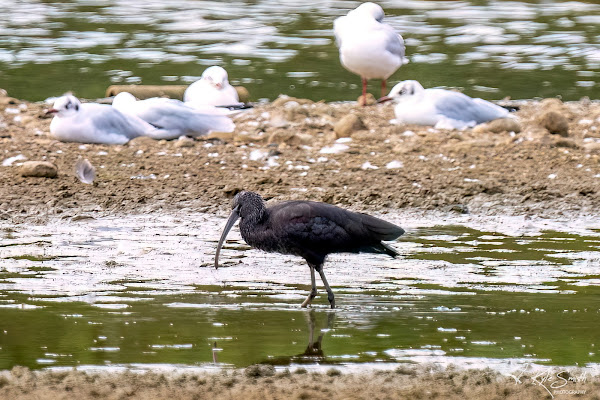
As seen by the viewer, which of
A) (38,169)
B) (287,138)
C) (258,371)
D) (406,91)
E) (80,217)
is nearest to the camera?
(258,371)

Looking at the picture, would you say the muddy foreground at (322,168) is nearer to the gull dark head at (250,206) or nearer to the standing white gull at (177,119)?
the standing white gull at (177,119)

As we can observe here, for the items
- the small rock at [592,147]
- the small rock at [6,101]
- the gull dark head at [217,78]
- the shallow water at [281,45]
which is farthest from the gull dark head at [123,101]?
the small rock at [592,147]

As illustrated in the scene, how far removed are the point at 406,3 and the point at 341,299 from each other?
18.6 meters

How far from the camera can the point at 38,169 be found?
1027cm

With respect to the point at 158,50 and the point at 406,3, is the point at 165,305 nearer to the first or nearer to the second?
the point at 158,50

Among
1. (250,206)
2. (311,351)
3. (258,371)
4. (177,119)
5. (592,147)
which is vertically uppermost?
(250,206)

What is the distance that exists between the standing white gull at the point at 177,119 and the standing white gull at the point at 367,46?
2.63 metres

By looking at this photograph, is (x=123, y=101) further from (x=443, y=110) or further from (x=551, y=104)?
(x=551, y=104)

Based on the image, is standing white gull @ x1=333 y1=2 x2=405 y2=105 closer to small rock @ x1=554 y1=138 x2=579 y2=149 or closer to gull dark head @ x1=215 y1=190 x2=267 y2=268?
small rock @ x1=554 y1=138 x2=579 y2=149

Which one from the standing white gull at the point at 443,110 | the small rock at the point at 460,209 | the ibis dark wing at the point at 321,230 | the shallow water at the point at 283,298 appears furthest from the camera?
the standing white gull at the point at 443,110

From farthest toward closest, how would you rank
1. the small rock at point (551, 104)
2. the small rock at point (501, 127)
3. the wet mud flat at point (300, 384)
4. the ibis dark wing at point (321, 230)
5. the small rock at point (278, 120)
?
1. the small rock at point (551, 104)
2. the small rock at point (278, 120)
3. the small rock at point (501, 127)
4. the ibis dark wing at point (321, 230)
5. the wet mud flat at point (300, 384)

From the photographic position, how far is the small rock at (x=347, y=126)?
1187cm

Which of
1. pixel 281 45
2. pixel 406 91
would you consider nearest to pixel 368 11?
pixel 406 91

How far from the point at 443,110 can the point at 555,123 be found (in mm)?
1151
